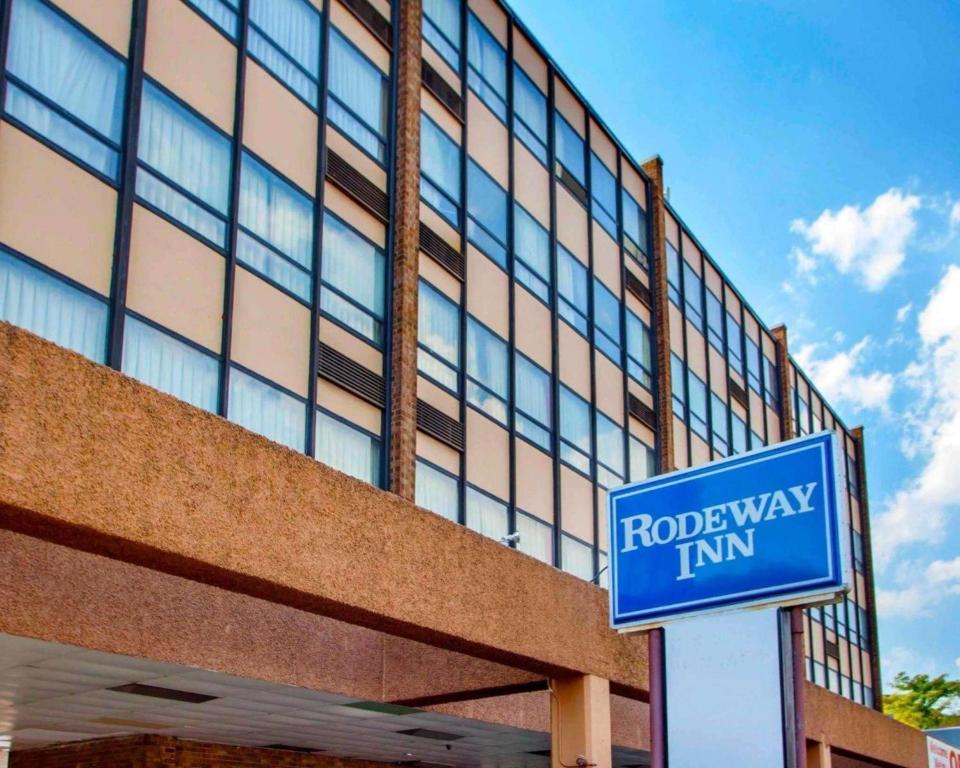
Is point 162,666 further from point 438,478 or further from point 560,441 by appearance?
point 560,441

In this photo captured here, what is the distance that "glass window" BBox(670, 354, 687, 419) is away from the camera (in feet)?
89.9

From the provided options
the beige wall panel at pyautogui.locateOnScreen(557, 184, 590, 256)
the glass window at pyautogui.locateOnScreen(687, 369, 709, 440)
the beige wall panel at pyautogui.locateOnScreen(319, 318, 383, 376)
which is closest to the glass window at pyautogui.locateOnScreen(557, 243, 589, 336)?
the beige wall panel at pyautogui.locateOnScreen(557, 184, 590, 256)

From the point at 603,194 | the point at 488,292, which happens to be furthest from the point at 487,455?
the point at 603,194

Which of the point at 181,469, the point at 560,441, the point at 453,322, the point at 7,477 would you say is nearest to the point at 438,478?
the point at 453,322

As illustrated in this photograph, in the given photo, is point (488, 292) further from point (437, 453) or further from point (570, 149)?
point (570, 149)

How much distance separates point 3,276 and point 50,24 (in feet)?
9.42

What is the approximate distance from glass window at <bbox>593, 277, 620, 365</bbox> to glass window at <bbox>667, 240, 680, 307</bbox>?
3.53 meters

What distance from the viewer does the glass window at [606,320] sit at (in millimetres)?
24312

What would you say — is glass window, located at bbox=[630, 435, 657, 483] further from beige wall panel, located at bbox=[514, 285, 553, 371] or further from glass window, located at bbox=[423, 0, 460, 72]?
glass window, located at bbox=[423, 0, 460, 72]

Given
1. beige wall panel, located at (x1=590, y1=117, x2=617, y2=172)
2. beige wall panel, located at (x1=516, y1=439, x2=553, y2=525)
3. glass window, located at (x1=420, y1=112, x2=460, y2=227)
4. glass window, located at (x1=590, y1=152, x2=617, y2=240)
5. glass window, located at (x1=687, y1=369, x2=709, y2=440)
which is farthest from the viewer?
glass window, located at (x1=687, y1=369, x2=709, y2=440)

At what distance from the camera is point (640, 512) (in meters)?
10.2

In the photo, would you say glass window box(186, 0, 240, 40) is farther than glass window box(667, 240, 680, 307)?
No

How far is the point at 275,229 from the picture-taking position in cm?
1557

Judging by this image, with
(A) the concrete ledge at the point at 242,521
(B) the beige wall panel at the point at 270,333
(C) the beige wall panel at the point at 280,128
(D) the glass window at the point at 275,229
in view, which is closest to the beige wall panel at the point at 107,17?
(C) the beige wall panel at the point at 280,128
